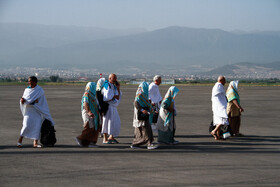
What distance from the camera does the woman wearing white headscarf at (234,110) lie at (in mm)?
11984

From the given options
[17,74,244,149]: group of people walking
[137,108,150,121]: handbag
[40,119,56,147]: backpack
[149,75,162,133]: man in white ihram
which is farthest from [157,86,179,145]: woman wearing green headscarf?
[40,119,56,147]: backpack

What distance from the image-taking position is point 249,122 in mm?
15625

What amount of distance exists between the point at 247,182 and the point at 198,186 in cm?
82

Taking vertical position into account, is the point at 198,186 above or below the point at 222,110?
below

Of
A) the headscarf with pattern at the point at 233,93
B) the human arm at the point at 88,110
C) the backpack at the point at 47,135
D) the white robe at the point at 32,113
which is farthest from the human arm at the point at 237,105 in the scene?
the white robe at the point at 32,113

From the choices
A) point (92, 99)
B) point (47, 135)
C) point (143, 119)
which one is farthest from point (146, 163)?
point (47, 135)

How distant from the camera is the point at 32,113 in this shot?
9.67m

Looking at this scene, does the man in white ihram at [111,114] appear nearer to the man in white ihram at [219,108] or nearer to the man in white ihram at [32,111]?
the man in white ihram at [32,111]

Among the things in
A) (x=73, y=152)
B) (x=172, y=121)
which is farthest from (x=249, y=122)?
(x=73, y=152)

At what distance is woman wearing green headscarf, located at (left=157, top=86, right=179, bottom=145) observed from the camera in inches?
405

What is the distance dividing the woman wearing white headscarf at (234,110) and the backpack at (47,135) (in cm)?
506

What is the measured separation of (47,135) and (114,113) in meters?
1.78

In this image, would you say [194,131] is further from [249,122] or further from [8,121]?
[8,121]

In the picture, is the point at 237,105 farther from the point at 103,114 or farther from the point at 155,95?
the point at 103,114
